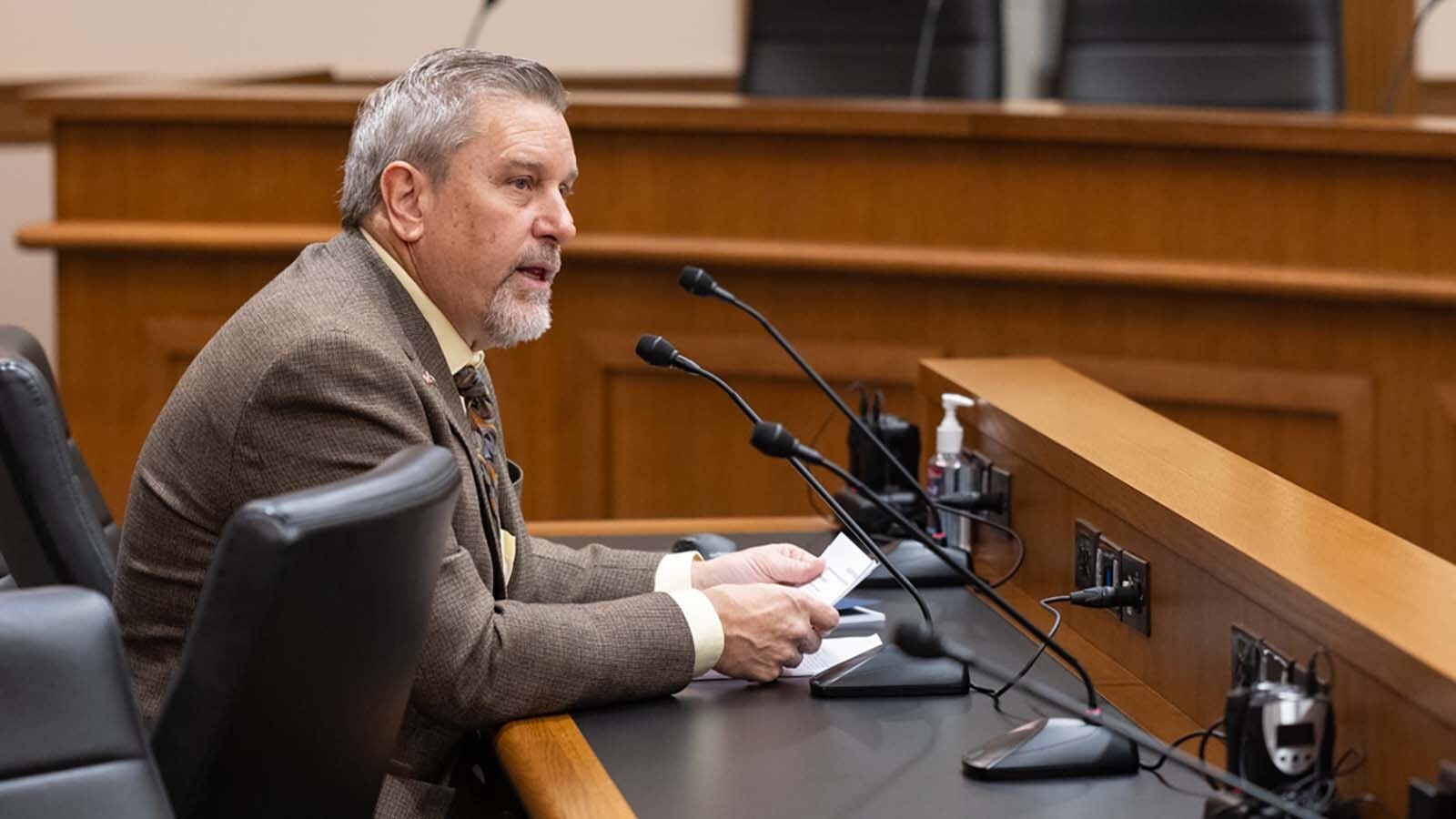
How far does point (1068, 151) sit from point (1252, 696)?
82.9 inches

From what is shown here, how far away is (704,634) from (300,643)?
1.68ft

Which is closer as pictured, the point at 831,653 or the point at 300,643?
the point at 300,643

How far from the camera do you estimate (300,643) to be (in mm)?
1461

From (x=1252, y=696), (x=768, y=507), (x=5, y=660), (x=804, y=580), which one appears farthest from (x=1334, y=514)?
(x=768, y=507)

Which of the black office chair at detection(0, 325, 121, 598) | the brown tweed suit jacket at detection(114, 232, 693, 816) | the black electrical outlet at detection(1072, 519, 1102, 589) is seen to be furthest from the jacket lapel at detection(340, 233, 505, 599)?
the black electrical outlet at detection(1072, 519, 1102, 589)

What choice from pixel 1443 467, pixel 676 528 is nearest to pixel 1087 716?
pixel 676 528

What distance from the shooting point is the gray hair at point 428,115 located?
2.00m

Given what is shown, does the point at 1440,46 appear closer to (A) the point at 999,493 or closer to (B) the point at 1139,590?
(A) the point at 999,493

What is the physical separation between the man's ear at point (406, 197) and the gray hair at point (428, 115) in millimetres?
10

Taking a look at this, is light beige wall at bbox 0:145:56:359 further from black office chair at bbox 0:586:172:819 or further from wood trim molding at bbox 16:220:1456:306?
black office chair at bbox 0:586:172:819

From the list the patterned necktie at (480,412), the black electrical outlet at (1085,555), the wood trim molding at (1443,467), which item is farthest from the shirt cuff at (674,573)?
the wood trim molding at (1443,467)

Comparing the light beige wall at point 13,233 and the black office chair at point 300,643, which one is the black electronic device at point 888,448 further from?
the light beige wall at point 13,233

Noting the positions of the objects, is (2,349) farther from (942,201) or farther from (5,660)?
(942,201)

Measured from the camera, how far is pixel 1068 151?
344cm
